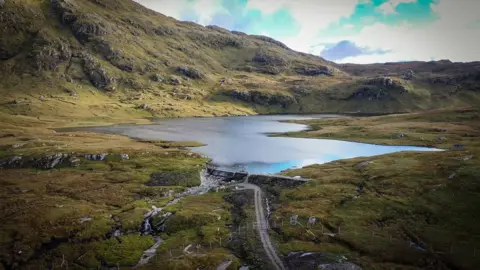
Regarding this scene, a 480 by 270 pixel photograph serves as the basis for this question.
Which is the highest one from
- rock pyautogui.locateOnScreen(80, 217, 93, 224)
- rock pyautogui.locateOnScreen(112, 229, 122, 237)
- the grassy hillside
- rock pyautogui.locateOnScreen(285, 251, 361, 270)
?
the grassy hillside

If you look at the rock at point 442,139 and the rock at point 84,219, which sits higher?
the rock at point 442,139

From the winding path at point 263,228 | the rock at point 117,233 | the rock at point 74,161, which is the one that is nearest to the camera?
the winding path at point 263,228

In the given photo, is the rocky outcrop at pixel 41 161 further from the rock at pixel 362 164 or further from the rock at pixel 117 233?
the rock at pixel 362 164

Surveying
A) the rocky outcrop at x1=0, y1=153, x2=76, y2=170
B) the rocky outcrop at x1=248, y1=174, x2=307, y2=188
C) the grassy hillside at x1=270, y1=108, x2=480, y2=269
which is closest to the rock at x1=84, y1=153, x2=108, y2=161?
the rocky outcrop at x1=0, y1=153, x2=76, y2=170

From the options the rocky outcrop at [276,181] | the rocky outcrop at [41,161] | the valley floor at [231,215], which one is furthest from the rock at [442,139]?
the rocky outcrop at [41,161]

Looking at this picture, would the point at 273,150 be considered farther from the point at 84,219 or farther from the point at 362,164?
the point at 84,219

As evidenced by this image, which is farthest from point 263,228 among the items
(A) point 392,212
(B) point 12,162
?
(B) point 12,162

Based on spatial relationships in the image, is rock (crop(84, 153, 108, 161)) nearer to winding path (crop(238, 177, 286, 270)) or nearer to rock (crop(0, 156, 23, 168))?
rock (crop(0, 156, 23, 168))

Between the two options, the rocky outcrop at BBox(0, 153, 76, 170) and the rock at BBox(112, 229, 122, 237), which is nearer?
the rock at BBox(112, 229, 122, 237)

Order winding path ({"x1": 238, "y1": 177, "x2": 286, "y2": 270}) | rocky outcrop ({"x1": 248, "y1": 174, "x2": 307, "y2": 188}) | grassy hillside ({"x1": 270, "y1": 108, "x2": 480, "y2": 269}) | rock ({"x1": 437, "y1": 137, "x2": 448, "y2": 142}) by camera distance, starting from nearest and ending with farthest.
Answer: winding path ({"x1": 238, "y1": 177, "x2": 286, "y2": 270}), grassy hillside ({"x1": 270, "y1": 108, "x2": 480, "y2": 269}), rocky outcrop ({"x1": 248, "y1": 174, "x2": 307, "y2": 188}), rock ({"x1": 437, "y1": 137, "x2": 448, "y2": 142})

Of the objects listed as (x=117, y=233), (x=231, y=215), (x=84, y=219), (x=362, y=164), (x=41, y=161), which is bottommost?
(x=117, y=233)
